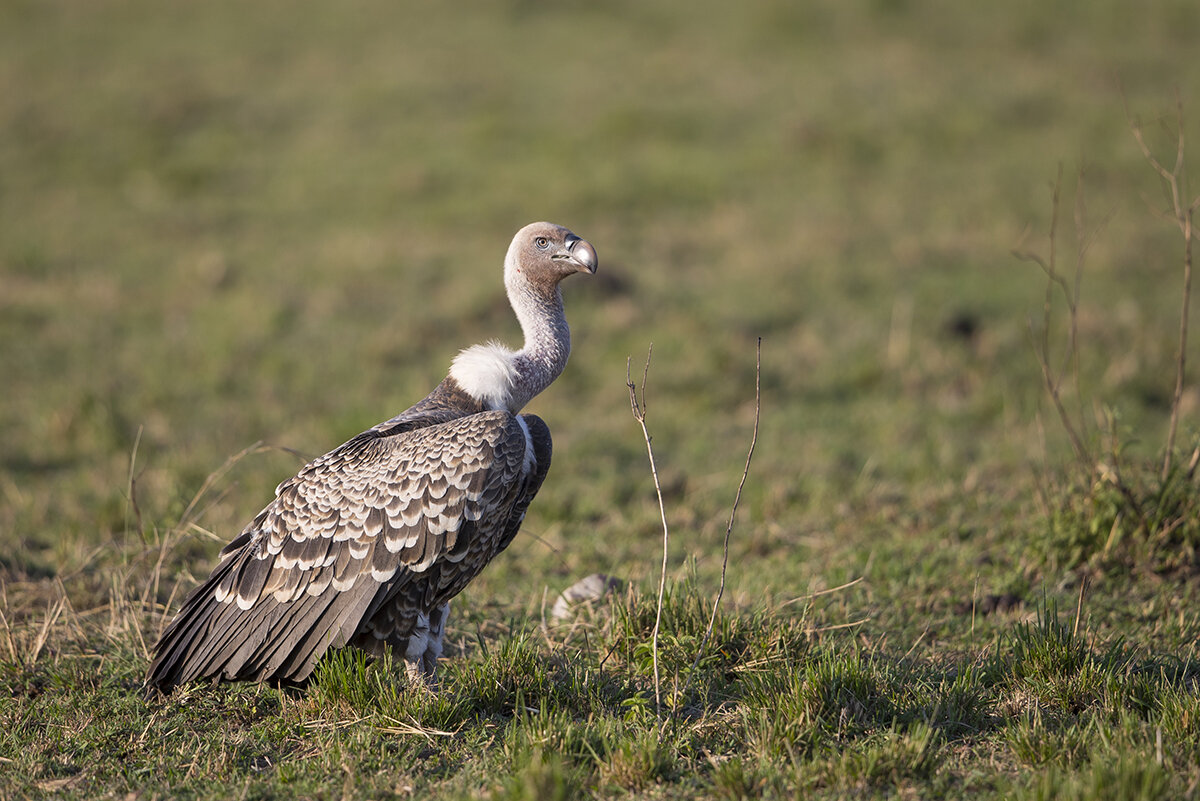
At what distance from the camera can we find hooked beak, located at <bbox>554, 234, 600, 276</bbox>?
4.87m

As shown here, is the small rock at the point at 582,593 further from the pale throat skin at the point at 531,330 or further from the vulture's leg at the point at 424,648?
the pale throat skin at the point at 531,330

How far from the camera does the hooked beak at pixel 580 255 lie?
4867 millimetres

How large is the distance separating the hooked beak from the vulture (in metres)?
0.60

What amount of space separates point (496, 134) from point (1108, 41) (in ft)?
32.8

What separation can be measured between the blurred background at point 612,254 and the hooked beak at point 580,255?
4.84ft

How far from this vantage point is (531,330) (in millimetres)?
4965

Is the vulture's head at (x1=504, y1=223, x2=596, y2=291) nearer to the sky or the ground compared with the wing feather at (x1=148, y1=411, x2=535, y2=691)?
nearer to the sky

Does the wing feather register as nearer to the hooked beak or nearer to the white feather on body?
the white feather on body

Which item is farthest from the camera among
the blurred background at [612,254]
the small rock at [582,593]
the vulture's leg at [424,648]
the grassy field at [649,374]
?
the blurred background at [612,254]

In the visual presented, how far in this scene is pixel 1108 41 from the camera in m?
17.7

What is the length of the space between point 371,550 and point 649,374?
221 inches

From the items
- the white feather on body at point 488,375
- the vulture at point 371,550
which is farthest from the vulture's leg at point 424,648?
the white feather on body at point 488,375

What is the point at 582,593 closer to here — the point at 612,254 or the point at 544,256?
the point at 544,256

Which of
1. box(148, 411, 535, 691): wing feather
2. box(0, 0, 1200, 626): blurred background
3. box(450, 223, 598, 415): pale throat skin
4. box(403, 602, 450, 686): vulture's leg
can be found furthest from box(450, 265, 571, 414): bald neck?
box(0, 0, 1200, 626): blurred background
